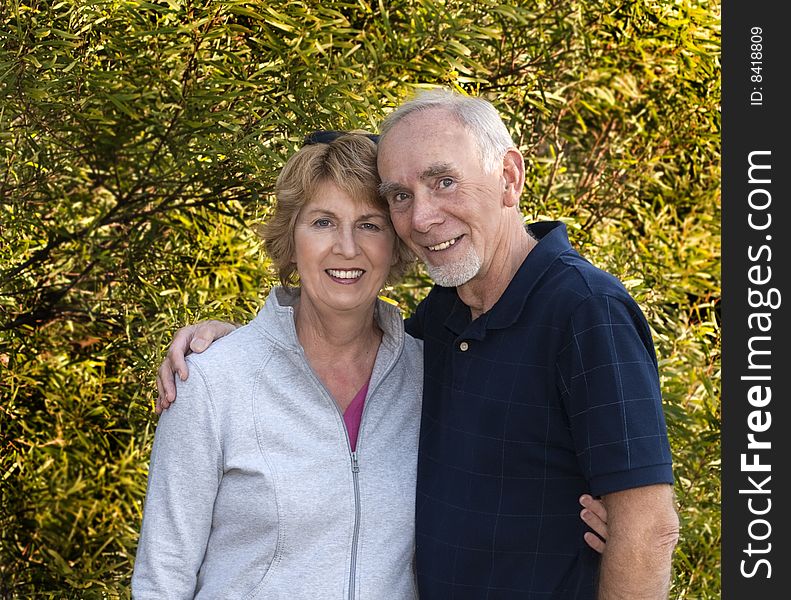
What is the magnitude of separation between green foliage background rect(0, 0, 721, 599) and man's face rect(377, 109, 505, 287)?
3.09 feet

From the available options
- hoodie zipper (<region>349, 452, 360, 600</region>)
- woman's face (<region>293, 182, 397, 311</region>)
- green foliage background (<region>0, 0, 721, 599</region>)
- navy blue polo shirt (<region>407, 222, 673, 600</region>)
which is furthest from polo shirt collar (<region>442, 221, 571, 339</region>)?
green foliage background (<region>0, 0, 721, 599</region>)

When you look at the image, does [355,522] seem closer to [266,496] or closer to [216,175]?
[266,496]

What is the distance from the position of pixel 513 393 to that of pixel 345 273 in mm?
476

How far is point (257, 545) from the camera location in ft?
6.57

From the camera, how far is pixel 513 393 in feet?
6.45

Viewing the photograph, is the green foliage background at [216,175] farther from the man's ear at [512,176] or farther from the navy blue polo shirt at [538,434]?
the navy blue polo shirt at [538,434]

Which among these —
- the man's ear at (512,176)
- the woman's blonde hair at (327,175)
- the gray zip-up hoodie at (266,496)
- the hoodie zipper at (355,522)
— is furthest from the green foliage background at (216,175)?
the hoodie zipper at (355,522)

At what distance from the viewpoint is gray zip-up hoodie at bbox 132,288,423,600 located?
6.50 ft

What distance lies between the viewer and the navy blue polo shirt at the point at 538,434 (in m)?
1.80

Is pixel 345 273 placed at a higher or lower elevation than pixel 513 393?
higher

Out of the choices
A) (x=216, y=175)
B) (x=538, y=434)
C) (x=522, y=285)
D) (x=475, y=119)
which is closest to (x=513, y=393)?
(x=538, y=434)

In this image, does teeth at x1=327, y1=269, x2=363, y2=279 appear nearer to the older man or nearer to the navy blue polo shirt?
the older man

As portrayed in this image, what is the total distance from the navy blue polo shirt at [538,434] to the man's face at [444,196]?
0.38ft

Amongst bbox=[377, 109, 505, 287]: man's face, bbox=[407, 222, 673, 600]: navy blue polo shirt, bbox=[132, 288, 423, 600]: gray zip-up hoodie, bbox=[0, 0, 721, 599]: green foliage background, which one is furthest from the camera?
bbox=[0, 0, 721, 599]: green foliage background
